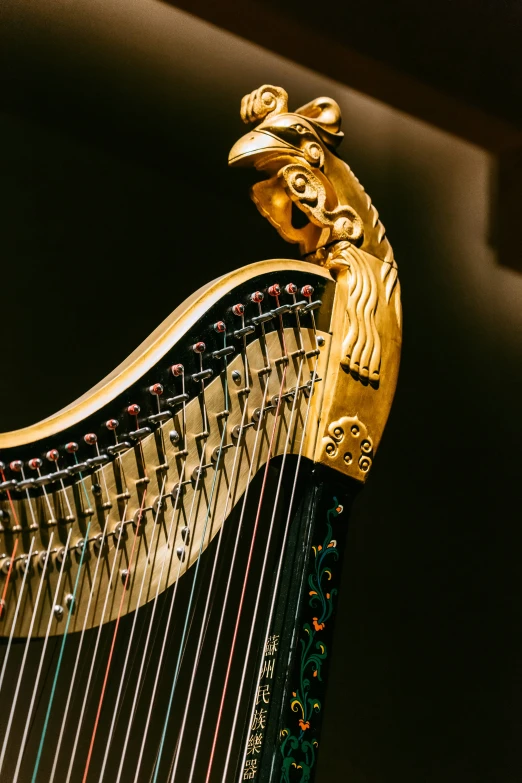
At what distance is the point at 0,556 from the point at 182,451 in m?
0.26

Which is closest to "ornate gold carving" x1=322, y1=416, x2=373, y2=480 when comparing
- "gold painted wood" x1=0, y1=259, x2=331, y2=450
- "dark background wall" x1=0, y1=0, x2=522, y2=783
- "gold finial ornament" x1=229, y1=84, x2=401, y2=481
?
"gold finial ornament" x1=229, y1=84, x2=401, y2=481

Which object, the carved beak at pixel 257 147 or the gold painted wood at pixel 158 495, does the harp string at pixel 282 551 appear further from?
the carved beak at pixel 257 147

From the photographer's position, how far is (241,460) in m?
1.31

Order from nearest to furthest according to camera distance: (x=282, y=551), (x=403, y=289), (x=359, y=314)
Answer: (x=282, y=551)
(x=359, y=314)
(x=403, y=289)

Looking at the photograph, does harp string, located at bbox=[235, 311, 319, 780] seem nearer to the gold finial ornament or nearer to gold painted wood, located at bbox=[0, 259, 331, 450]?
the gold finial ornament

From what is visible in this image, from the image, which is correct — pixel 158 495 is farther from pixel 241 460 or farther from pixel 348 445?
pixel 348 445

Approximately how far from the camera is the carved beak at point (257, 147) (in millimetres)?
1476

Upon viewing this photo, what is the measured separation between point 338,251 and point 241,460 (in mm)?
378

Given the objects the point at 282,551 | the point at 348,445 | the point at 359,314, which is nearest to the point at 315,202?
the point at 359,314

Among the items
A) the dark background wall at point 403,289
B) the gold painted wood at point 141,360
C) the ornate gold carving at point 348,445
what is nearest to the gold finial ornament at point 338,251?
the ornate gold carving at point 348,445

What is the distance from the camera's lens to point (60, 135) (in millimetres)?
2018

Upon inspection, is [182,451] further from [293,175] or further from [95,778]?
[95,778]

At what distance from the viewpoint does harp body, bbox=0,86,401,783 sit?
1.15 metres

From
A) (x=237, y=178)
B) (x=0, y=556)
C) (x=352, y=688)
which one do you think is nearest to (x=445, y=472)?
(x=352, y=688)
